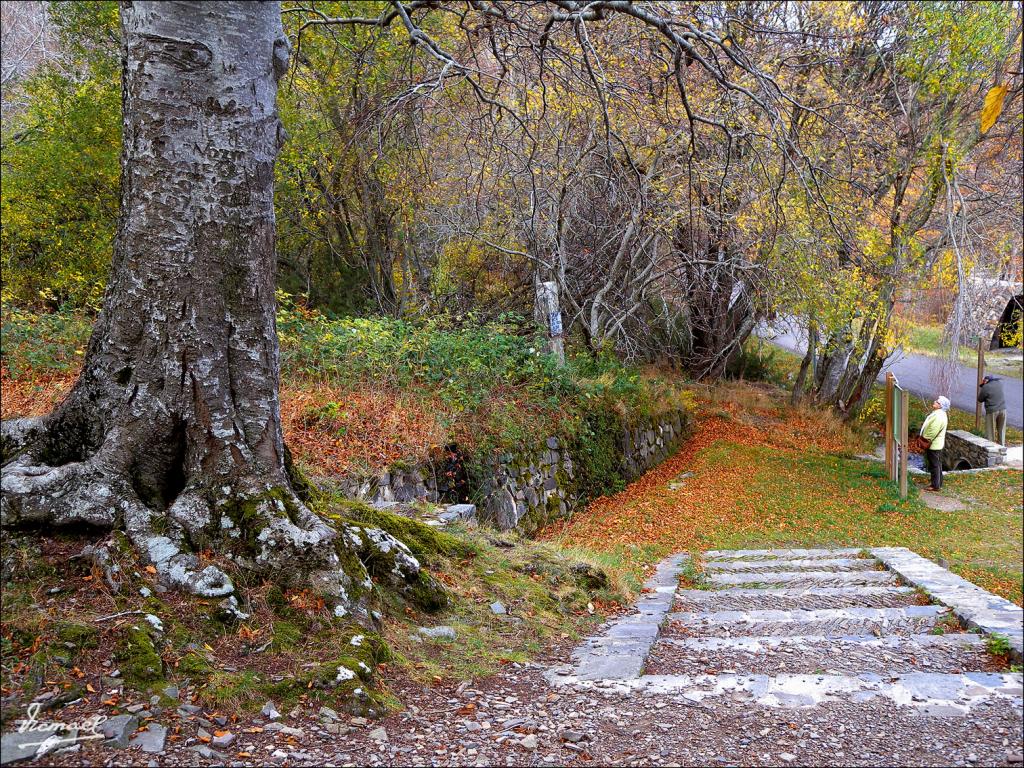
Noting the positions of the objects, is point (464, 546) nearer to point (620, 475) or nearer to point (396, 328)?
point (396, 328)

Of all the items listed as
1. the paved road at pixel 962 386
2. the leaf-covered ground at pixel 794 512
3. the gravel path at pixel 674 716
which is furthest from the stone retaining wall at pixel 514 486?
the paved road at pixel 962 386

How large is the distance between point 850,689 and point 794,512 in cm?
819

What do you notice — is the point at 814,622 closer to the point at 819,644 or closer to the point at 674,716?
the point at 819,644

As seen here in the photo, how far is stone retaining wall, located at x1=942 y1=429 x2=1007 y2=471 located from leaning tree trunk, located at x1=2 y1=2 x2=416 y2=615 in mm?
13145

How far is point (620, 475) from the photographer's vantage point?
12703mm

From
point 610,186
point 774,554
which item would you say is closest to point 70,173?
point 610,186

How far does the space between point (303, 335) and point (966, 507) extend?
848 centimetres

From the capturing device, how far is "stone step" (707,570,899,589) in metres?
5.85

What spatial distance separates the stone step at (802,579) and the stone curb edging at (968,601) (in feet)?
0.52

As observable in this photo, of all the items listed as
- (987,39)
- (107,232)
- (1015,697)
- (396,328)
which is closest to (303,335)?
(396,328)

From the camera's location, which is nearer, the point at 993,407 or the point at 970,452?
the point at 970,452

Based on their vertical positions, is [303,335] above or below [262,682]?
above

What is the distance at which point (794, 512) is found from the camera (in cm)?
1100

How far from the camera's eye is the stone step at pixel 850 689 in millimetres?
3059
